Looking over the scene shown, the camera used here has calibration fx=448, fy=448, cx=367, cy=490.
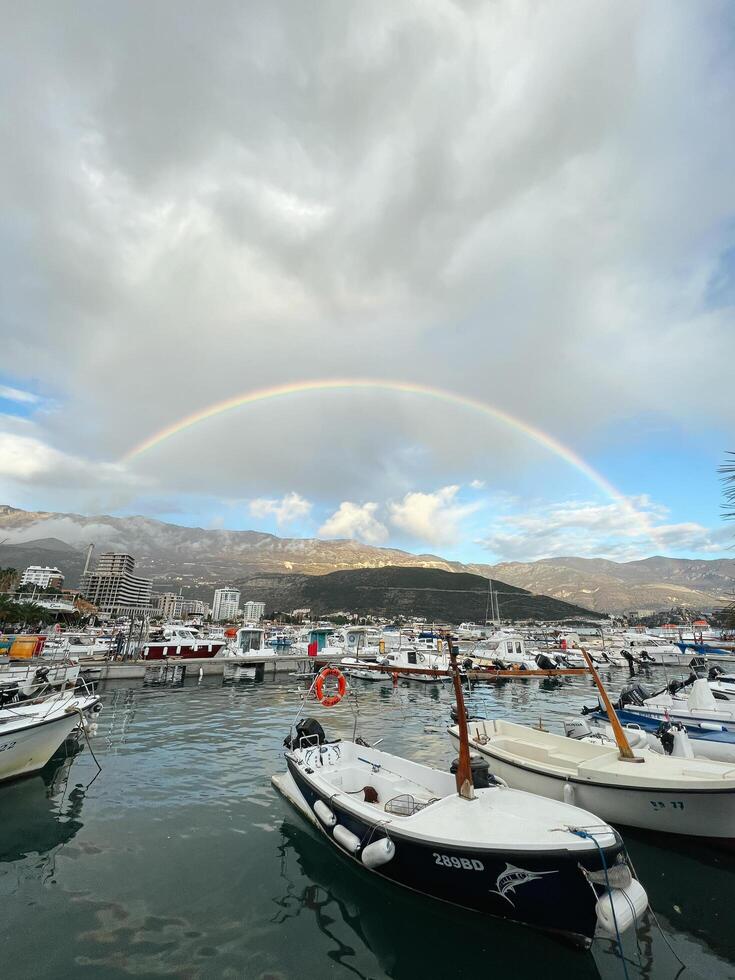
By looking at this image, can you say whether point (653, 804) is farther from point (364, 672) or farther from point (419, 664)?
point (419, 664)

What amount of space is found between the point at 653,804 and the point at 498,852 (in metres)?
6.55

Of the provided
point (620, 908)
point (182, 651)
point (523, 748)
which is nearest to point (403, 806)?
point (620, 908)

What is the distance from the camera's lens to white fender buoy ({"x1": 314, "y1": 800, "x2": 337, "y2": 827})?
10.1m

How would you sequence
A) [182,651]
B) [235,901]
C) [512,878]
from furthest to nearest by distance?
[182,651] < [235,901] < [512,878]

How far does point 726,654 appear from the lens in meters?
73.2

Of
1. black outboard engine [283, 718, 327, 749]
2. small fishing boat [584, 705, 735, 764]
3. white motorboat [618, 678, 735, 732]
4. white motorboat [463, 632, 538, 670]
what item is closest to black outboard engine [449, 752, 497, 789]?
black outboard engine [283, 718, 327, 749]

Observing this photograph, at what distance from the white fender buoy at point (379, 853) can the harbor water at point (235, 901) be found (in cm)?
93

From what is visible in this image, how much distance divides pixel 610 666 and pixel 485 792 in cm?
7119

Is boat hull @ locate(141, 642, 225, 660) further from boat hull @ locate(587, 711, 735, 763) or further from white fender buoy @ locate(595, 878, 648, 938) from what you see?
white fender buoy @ locate(595, 878, 648, 938)

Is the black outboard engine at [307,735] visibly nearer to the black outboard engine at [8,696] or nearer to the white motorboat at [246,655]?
the black outboard engine at [8,696]

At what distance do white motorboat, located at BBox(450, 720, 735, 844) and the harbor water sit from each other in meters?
0.68

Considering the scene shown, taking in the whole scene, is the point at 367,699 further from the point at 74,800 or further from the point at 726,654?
the point at 726,654

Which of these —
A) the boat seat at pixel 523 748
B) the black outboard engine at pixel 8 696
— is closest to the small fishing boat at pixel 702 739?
the boat seat at pixel 523 748

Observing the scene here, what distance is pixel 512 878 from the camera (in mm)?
7262
